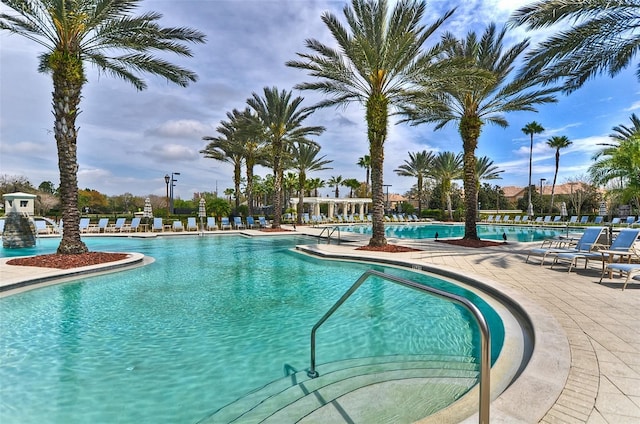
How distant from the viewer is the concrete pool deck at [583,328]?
2611 millimetres

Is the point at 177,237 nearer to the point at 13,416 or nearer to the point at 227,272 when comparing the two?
the point at 227,272

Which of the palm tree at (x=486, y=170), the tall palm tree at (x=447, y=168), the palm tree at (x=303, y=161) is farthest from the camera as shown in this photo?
the palm tree at (x=486, y=170)

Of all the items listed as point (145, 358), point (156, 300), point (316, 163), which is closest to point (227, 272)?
point (156, 300)

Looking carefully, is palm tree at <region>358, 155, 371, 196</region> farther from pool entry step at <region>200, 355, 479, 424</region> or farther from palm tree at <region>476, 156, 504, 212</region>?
pool entry step at <region>200, 355, 479, 424</region>

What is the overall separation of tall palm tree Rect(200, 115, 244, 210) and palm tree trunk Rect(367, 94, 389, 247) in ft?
55.1

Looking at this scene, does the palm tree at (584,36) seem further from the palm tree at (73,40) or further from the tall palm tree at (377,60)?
the palm tree at (73,40)

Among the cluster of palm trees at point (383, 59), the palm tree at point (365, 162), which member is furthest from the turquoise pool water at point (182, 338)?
the palm tree at point (365, 162)

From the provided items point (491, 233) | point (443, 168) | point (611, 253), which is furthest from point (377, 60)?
point (443, 168)

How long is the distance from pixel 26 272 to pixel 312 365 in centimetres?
913

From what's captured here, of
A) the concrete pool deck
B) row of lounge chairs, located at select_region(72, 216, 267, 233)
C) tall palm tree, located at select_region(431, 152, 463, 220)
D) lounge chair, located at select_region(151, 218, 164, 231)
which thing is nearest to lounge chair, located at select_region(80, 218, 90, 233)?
row of lounge chairs, located at select_region(72, 216, 267, 233)

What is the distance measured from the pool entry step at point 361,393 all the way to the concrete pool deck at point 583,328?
0.83 m

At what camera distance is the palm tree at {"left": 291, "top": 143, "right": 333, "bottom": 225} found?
34469 millimetres

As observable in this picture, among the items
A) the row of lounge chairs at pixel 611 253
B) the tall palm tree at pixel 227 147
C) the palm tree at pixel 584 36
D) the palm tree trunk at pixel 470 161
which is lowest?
the row of lounge chairs at pixel 611 253

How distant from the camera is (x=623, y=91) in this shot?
15.9 metres
